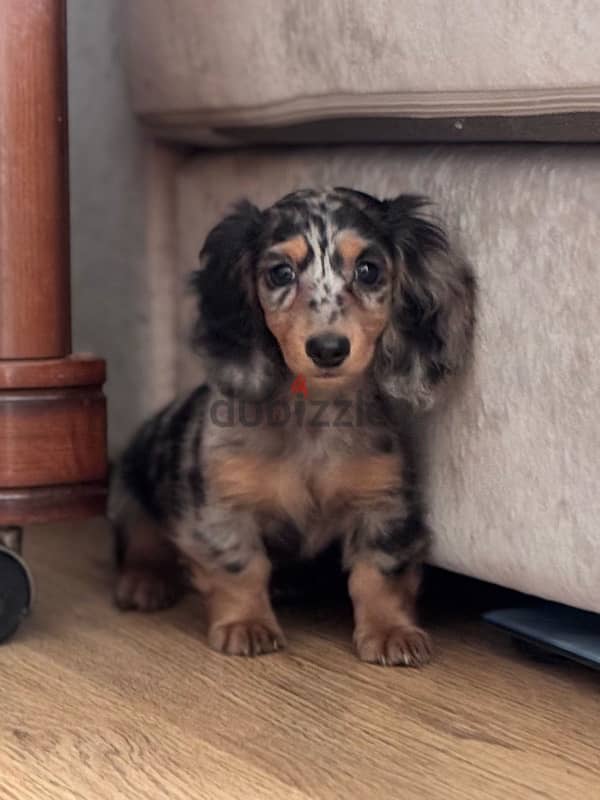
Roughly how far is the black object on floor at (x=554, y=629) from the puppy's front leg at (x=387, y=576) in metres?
0.12

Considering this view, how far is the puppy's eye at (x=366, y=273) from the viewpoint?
173 centimetres

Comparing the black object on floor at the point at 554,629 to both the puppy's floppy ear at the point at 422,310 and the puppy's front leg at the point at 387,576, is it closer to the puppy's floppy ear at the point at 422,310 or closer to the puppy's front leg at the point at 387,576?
the puppy's front leg at the point at 387,576

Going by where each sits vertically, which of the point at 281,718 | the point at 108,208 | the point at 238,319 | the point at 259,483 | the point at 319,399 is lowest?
the point at 281,718

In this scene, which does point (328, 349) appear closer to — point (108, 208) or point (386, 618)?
point (386, 618)

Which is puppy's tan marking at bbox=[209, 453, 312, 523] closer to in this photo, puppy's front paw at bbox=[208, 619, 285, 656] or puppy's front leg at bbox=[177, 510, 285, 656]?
puppy's front leg at bbox=[177, 510, 285, 656]

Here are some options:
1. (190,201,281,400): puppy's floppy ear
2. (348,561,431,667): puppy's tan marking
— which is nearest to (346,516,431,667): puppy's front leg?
(348,561,431,667): puppy's tan marking

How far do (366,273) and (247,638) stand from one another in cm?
47

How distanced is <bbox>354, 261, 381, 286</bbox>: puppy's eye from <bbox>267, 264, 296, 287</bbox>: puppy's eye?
0.08 m

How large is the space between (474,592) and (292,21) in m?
0.84

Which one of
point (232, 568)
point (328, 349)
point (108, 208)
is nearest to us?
point (328, 349)

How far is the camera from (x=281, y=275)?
1745mm

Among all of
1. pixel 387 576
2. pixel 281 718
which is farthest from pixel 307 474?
pixel 281 718

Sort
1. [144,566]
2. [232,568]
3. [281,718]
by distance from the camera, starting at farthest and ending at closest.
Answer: [144,566]
[232,568]
[281,718]

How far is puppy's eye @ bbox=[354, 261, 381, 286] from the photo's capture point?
1727 mm
